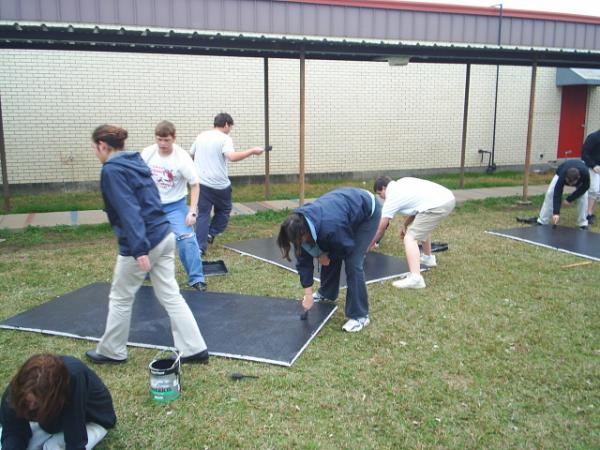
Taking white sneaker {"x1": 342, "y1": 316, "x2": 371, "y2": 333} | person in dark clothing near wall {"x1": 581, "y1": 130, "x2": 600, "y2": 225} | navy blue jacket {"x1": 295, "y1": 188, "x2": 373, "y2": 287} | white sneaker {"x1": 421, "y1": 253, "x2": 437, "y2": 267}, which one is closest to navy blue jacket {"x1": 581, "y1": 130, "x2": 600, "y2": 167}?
person in dark clothing near wall {"x1": 581, "y1": 130, "x2": 600, "y2": 225}

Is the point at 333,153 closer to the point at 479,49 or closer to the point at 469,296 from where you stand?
the point at 479,49

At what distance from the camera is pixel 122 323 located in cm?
353

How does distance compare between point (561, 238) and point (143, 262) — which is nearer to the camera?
point (143, 262)

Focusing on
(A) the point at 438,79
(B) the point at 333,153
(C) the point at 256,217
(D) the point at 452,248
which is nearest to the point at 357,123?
(B) the point at 333,153

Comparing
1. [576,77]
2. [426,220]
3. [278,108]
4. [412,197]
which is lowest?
[426,220]

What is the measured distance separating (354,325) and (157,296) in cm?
154

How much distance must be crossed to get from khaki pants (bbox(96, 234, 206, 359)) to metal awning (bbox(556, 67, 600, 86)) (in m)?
14.4

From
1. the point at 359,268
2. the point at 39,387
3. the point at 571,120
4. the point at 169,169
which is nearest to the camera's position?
the point at 39,387

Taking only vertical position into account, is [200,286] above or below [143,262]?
below

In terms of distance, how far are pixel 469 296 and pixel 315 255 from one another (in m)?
1.96

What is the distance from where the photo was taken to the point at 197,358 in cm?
363

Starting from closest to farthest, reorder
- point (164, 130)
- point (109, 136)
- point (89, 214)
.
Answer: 1. point (109, 136)
2. point (164, 130)
3. point (89, 214)

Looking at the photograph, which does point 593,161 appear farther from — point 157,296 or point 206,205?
point 157,296

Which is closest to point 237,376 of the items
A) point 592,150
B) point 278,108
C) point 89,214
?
point 89,214
